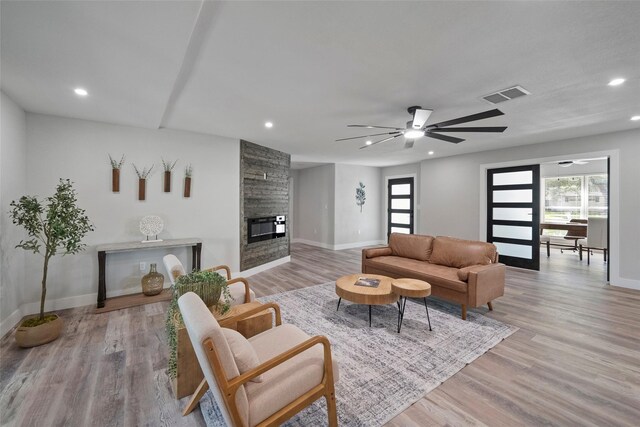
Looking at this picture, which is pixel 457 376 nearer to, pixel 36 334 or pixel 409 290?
pixel 409 290

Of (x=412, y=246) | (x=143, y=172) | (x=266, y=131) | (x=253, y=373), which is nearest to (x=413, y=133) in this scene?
(x=412, y=246)

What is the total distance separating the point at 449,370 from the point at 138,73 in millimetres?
3740

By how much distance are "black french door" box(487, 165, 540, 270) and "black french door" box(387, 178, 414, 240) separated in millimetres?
2382

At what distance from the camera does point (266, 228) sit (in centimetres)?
580

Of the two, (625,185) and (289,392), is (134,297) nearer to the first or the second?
(289,392)

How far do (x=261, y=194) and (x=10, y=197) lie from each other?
349cm

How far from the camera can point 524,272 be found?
554 centimetres

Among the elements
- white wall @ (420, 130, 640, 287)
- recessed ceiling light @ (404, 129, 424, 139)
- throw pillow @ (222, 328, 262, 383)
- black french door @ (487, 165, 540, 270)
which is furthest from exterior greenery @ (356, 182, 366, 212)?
throw pillow @ (222, 328, 262, 383)

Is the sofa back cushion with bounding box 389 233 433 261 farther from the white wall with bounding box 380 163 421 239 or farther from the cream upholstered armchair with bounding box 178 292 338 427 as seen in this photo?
the white wall with bounding box 380 163 421 239

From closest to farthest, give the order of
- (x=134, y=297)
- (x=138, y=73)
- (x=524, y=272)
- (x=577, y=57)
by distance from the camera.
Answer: (x=577, y=57)
(x=138, y=73)
(x=134, y=297)
(x=524, y=272)

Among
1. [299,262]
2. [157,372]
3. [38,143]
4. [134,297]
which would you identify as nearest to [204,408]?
[157,372]

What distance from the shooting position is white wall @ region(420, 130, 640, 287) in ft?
14.5

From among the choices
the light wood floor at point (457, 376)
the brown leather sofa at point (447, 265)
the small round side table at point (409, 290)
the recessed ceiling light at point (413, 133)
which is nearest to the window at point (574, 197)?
the light wood floor at point (457, 376)

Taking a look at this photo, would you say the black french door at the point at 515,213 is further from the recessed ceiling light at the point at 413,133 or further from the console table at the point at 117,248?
the console table at the point at 117,248
